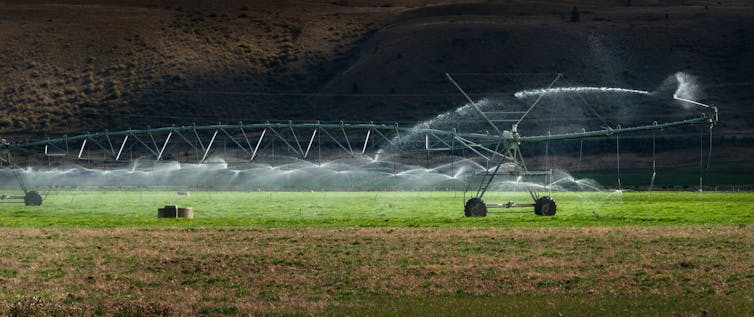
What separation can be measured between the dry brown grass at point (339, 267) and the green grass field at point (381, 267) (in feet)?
0.21

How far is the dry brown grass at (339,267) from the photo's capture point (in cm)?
3484

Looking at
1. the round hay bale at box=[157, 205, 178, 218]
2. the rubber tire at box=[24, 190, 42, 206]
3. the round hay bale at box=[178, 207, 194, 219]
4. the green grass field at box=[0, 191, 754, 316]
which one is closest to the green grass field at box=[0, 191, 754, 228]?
the green grass field at box=[0, 191, 754, 316]

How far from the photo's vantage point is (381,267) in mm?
41438

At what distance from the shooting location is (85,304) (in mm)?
32969

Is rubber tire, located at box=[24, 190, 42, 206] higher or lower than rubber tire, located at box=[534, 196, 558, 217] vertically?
higher

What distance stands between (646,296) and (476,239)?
1857cm

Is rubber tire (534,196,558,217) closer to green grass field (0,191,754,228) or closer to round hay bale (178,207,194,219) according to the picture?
green grass field (0,191,754,228)

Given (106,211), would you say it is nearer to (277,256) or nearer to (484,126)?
(277,256)

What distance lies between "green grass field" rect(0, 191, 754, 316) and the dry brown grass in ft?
0.21

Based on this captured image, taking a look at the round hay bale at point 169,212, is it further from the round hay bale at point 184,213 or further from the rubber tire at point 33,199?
the rubber tire at point 33,199

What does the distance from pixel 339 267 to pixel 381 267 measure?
4.68ft

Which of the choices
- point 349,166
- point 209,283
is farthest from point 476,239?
point 349,166

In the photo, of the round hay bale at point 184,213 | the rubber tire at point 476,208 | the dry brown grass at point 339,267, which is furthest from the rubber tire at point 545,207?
the round hay bale at point 184,213

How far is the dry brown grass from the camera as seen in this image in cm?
3484
